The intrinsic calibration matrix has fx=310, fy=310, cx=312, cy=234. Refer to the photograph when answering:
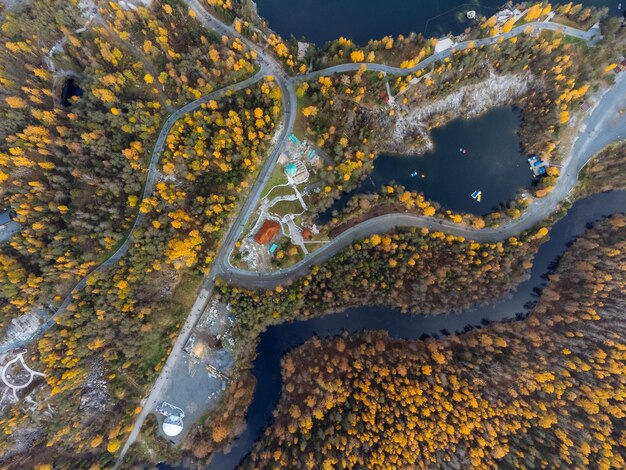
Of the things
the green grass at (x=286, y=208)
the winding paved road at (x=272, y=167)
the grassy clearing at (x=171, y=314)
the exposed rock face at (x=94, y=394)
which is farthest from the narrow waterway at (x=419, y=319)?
the exposed rock face at (x=94, y=394)

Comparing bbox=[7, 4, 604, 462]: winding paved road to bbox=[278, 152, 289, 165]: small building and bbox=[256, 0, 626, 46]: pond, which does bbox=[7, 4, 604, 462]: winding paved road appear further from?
bbox=[256, 0, 626, 46]: pond

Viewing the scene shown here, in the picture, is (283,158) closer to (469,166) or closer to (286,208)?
(286,208)

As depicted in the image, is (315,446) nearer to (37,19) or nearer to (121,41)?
(121,41)

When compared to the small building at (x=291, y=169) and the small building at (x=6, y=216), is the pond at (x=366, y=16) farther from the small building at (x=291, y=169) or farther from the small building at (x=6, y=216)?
the small building at (x=6, y=216)

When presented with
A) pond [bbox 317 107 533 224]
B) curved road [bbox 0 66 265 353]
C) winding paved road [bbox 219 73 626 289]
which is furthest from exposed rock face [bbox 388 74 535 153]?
curved road [bbox 0 66 265 353]

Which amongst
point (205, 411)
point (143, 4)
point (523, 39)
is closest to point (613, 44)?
point (523, 39)
